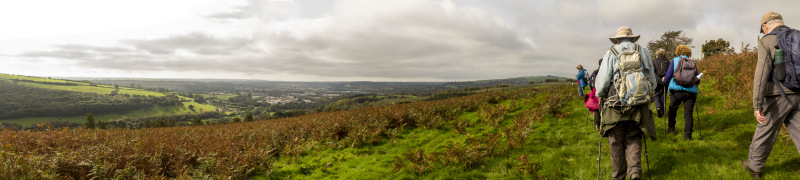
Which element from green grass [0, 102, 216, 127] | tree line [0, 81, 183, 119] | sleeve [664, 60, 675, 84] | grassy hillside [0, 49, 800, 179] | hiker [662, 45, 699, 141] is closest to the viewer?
grassy hillside [0, 49, 800, 179]

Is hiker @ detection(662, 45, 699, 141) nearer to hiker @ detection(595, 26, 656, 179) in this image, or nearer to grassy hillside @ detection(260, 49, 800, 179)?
grassy hillside @ detection(260, 49, 800, 179)

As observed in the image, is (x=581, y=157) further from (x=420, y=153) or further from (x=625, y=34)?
(x=420, y=153)

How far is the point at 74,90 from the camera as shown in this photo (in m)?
179

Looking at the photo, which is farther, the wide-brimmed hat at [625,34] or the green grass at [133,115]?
the green grass at [133,115]

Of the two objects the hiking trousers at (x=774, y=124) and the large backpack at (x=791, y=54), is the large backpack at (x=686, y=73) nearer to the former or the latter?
the hiking trousers at (x=774, y=124)

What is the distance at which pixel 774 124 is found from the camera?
13.5 feet

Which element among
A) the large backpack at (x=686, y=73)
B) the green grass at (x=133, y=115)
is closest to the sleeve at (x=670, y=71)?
the large backpack at (x=686, y=73)

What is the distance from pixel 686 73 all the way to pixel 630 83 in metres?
3.47

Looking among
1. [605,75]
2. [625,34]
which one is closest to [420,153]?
[605,75]

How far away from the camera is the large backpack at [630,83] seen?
4320mm

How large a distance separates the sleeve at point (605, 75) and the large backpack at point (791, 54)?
1935 millimetres

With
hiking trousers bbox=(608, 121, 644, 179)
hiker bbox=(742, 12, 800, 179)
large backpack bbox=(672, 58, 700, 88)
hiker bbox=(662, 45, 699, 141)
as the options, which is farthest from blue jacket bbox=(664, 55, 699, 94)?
hiking trousers bbox=(608, 121, 644, 179)

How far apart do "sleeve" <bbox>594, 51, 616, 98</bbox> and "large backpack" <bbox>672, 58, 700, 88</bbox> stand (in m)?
3.32

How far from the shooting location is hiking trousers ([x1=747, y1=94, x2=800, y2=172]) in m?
3.95
